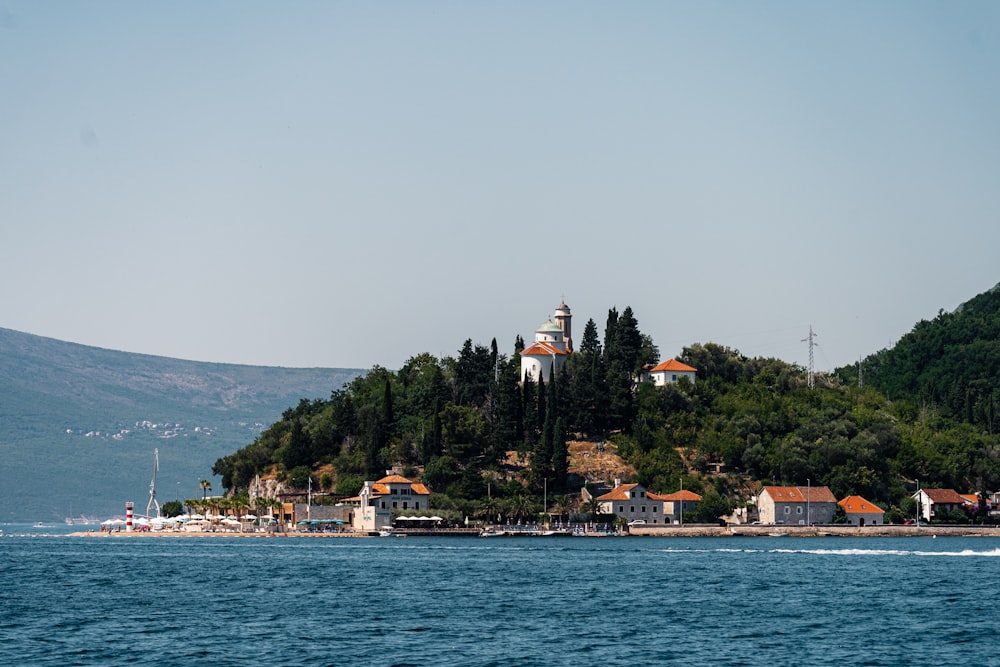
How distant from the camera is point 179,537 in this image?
136625 millimetres

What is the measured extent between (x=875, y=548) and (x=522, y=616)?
57691 millimetres

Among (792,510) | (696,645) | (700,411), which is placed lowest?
(696,645)

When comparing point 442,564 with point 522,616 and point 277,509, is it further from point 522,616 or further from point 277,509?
point 277,509

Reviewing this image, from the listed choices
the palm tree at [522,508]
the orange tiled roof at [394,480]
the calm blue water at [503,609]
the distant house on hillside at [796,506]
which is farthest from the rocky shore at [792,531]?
the calm blue water at [503,609]

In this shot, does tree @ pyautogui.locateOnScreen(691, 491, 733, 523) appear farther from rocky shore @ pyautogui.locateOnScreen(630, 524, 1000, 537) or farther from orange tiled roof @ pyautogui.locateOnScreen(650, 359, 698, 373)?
orange tiled roof @ pyautogui.locateOnScreen(650, 359, 698, 373)

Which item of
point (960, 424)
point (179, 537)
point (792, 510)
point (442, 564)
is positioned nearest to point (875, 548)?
point (792, 510)

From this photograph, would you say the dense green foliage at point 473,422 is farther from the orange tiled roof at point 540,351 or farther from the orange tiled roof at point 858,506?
the orange tiled roof at point 858,506

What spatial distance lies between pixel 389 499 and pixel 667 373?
33868 mm

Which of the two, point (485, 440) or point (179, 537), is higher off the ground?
point (485, 440)

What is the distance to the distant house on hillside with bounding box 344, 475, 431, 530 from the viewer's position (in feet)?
413

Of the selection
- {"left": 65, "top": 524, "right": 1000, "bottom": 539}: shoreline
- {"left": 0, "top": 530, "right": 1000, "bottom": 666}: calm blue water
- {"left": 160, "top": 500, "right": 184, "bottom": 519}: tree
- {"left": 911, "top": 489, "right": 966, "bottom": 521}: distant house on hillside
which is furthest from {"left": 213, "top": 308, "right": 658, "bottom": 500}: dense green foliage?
{"left": 0, "top": 530, "right": 1000, "bottom": 666}: calm blue water

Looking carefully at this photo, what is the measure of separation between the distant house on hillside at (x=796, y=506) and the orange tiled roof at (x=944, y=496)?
1029 cm

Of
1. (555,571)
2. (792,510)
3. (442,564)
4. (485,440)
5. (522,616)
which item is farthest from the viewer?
(485,440)

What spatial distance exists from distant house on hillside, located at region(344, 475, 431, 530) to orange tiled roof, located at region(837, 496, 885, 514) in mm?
36875
